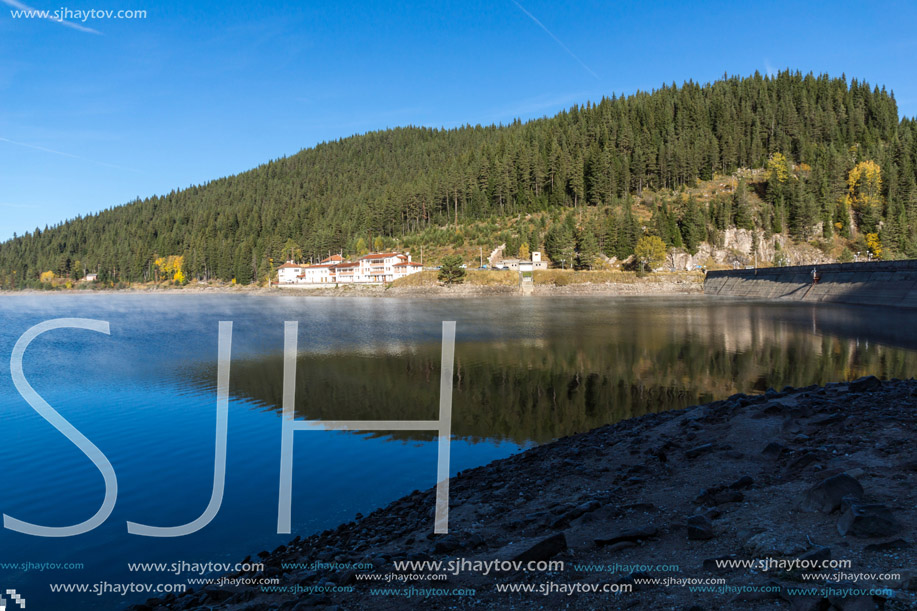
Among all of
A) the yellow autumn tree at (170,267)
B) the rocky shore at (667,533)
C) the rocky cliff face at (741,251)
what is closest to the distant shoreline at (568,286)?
the rocky cliff face at (741,251)

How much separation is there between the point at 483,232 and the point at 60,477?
415 ft

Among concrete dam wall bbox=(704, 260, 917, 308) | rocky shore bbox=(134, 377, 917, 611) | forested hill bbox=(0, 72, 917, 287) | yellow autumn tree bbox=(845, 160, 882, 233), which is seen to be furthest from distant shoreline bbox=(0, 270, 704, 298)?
rocky shore bbox=(134, 377, 917, 611)

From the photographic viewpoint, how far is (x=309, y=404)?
20531 mm

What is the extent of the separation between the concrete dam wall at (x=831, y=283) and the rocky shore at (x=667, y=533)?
2360 inches

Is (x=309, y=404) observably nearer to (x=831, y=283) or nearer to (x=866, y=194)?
(x=831, y=283)

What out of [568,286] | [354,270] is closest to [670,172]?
[568,286]

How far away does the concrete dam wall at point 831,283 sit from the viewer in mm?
57969

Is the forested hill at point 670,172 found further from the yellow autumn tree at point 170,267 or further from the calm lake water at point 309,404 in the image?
the calm lake water at point 309,404

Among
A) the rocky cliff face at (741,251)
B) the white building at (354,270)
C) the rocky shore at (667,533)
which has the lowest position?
the rocky shore at (667,533)

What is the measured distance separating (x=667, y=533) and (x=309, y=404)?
16.2 meters

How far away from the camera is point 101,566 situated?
29.6 feet

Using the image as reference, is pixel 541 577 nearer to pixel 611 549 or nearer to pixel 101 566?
pixel 611 549

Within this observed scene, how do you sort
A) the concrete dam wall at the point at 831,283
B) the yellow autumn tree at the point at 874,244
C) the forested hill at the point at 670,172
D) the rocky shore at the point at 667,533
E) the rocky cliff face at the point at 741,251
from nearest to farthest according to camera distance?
1. the rocky shore at the point at 667,533
2. the concrete dam wall at the point at 831,283
3. the yellow autumn tree at the point at 874,244
4. the rocky cliff face at the point at 741,251
5. the forested hill at the point at 670,172

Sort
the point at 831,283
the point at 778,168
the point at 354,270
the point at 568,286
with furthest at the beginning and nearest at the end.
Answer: the point at 354,270 < the point at 778,168 < the point at 568,286 < the point at 831,283
